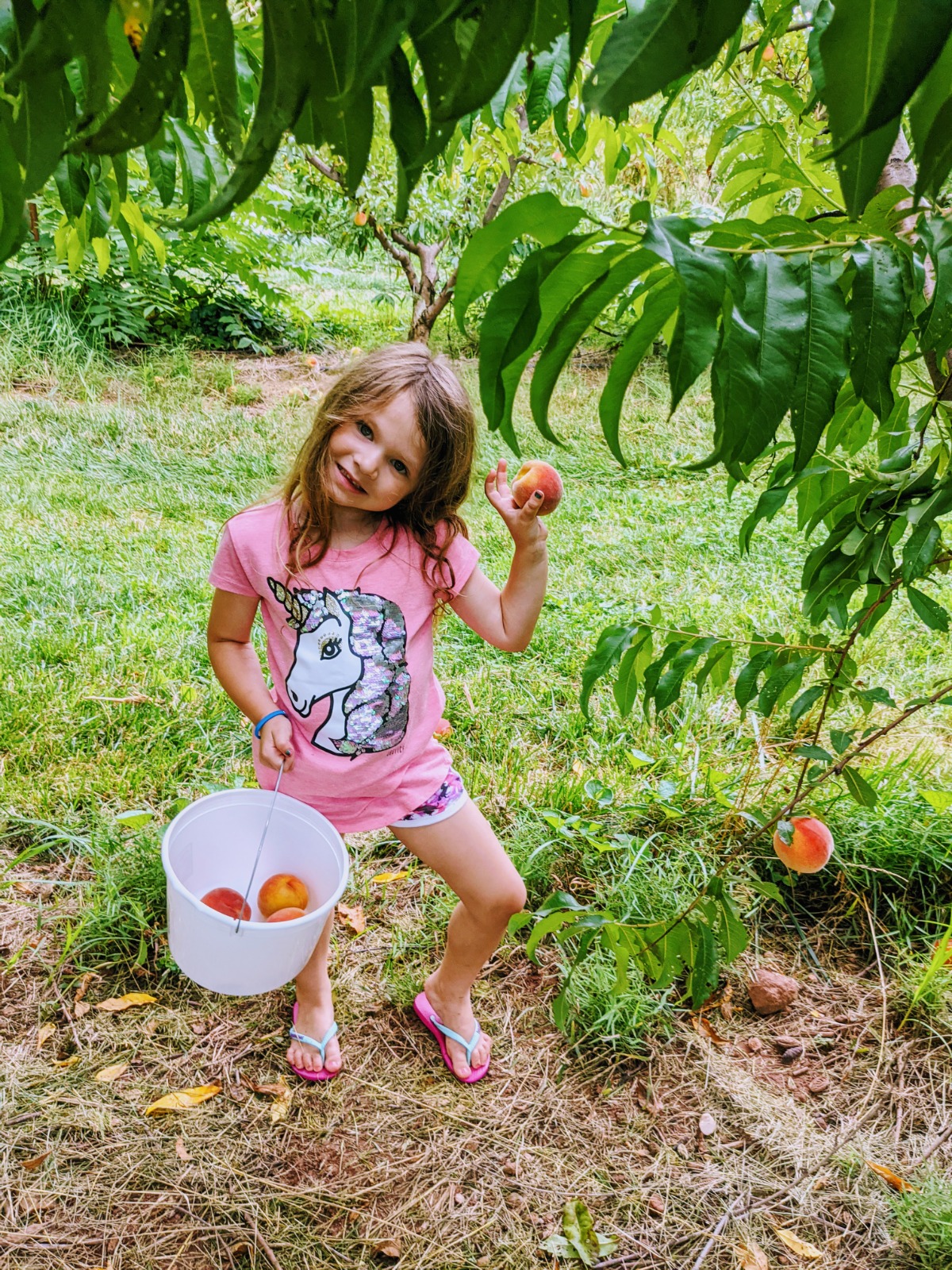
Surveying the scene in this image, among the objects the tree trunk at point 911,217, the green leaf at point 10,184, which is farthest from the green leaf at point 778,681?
the green leaf at point 10,184

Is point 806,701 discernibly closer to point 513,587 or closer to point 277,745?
point 513,587

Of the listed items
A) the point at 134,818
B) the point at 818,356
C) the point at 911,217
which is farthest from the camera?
the point at 134,818

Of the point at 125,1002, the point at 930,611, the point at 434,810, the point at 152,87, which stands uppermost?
the point at 152,87

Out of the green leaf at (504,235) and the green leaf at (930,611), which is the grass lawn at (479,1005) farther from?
the green leaf at (504,235)

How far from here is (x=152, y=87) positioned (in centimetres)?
34

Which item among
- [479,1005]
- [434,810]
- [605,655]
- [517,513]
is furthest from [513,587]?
[479,1005]

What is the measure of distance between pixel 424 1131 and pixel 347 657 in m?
0.85

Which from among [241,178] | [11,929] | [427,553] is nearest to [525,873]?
[427,553]

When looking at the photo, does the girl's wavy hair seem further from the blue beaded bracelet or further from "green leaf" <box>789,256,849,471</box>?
"green leaf" <box>789,256,849,471</box>

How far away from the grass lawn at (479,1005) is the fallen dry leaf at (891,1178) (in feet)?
0.08

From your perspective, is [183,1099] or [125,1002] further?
[125,1002]

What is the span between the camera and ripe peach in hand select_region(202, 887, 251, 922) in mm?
1372

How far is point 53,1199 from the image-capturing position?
1368mm

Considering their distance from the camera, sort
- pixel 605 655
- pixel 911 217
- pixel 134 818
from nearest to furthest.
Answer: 1. pixel 911 217
2. pixel 605 655
3. pixel 134 818
